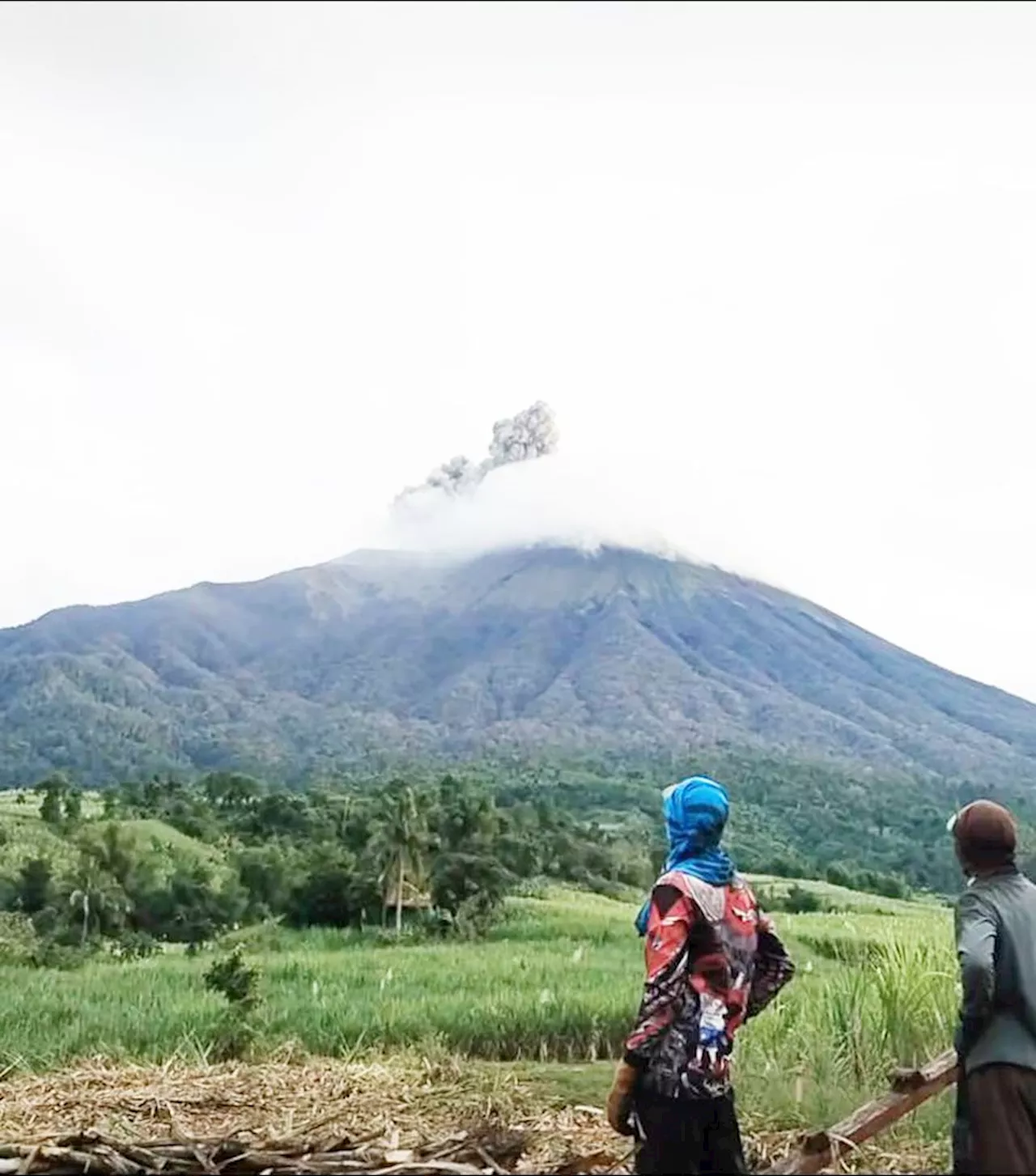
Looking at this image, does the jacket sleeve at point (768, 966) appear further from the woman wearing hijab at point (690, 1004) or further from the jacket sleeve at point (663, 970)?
the jacket sleeve at point (663, 970)

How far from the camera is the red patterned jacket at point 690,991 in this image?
2.76m

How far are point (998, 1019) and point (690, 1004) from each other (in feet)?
2.05

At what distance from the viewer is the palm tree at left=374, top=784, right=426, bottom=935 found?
11391 mm

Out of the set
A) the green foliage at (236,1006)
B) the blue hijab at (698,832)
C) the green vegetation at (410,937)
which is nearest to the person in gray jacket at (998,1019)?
the blue hijab at (698,832)

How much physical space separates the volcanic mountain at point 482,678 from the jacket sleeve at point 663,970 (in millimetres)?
24682

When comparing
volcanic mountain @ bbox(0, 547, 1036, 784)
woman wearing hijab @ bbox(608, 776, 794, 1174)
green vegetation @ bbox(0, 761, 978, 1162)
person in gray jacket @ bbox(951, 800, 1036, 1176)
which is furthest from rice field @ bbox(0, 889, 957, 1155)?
volcanic mountain @ bbox(0, 547, 1036, 784)

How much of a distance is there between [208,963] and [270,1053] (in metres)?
3.51

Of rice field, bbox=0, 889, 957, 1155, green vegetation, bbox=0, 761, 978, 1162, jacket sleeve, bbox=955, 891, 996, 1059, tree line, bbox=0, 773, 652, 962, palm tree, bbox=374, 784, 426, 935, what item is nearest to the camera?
jacket sleeve, bbox=955, 891, 996, 1059

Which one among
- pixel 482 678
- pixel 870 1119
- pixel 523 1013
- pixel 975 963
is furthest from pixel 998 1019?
pixel 482 678

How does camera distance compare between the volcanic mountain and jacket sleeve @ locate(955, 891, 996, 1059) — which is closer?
jacket sleeve @ locate(955, 891, 996, 1059)

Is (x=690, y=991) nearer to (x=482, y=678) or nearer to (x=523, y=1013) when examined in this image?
(x=523, y=1013)

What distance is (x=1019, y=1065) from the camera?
2.82 metres

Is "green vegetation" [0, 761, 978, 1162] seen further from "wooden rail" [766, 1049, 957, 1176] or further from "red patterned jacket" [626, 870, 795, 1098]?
"red patterned jacket" [626, 870, 795, 1098]

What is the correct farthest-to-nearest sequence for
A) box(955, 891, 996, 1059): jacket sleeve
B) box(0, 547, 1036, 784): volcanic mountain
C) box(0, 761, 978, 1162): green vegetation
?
box(0, 547, 1036, 784): volcanic mountain
box(0, 761, 978, 1162): green vegetation
box(955, 891, 996, 1059): jacket sleeve
